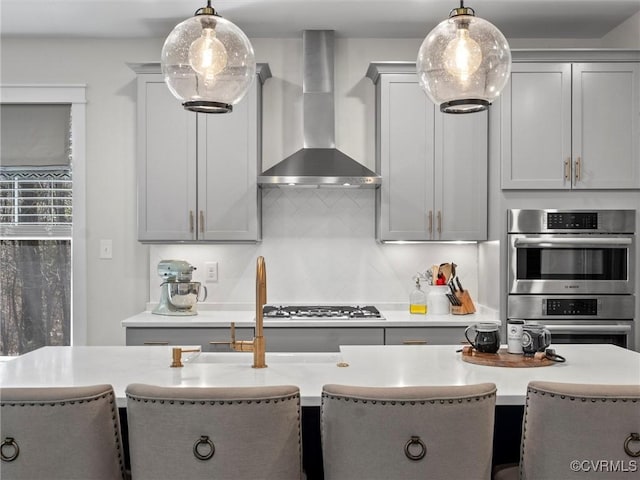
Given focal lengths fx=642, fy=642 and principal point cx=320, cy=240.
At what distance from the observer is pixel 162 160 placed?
3.88m

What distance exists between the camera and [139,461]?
158cm

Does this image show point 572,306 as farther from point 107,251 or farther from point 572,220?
point 107,251

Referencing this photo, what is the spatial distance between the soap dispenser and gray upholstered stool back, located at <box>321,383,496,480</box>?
2.37 meters

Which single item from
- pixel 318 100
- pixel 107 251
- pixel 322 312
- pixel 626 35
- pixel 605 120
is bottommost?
pixel 322 312

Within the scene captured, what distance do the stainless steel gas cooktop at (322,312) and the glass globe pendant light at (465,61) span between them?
187 centimetres

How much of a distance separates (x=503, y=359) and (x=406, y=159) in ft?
6.11

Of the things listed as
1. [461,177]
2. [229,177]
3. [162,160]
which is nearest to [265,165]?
[229,177]

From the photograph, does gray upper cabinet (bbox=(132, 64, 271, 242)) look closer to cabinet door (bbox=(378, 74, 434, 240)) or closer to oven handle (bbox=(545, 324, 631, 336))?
cabinet door (bbox=(378, 74, 434, 240))

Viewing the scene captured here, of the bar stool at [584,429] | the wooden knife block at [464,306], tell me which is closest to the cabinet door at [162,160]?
the wooden knife block at [464,306]

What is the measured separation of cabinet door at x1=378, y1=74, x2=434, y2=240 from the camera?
3.89m

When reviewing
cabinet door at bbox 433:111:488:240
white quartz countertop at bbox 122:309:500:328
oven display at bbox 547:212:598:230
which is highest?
cabinet door at bbox 433:111:488:240

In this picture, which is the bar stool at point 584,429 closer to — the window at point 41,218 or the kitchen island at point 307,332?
the kitchen island at point 307,332

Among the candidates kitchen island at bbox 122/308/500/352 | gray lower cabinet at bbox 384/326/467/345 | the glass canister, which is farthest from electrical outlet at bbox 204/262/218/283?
the glass canister

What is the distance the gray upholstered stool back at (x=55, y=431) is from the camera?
61.1 inches
